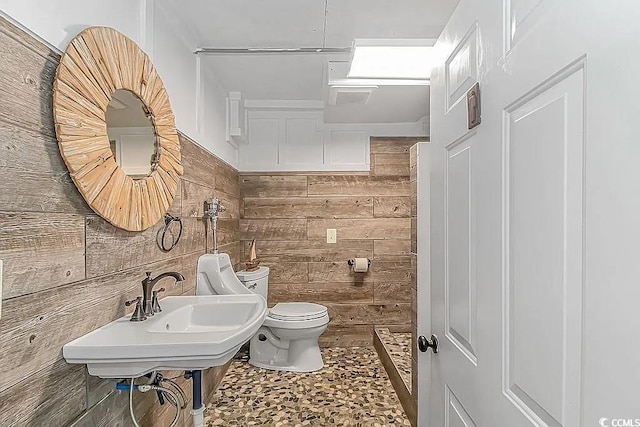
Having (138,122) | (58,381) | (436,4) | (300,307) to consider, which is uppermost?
(436,4)

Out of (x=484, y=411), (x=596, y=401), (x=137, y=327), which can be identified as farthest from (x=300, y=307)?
(x=596, y=401)

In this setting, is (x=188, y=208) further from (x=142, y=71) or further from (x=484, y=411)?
(x=484, y=411)

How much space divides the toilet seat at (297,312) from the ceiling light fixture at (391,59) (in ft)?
5.71

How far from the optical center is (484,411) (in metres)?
0.98

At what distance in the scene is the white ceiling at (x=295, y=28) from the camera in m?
2.06

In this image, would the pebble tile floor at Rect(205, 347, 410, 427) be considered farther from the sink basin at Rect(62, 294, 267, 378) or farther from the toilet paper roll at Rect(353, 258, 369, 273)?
the sink basin at Rect(62, 294, 267, 378)

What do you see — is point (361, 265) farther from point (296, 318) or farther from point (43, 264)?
point (43, 264)

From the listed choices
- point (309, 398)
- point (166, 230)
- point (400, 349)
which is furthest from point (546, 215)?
point (400, 349)

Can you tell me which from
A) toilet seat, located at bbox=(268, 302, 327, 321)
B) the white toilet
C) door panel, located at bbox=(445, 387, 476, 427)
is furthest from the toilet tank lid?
door panel, located at bbox=(445, 387, 476, 427)

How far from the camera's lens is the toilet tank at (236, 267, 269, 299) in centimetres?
325

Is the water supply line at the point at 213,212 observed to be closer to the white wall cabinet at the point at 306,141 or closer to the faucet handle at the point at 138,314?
the white wall cabinet at the point at 306,141

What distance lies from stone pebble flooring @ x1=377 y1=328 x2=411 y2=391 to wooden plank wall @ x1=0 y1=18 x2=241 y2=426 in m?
1.77

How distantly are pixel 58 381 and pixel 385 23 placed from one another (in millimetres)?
2107

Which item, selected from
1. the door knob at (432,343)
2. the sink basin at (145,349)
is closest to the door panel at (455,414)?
the door knob at (432,343)
